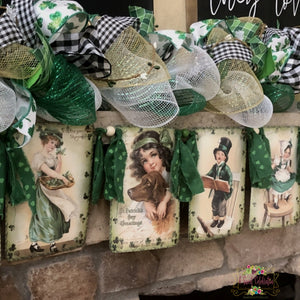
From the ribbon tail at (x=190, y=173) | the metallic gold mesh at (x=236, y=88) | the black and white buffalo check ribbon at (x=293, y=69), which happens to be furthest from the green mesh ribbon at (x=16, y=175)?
the black and white buffalo check ribbon at (x=293, y=69)

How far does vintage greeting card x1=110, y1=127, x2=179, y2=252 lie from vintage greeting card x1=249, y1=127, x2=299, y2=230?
0.26 m

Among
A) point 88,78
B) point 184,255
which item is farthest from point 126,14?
point 184,255

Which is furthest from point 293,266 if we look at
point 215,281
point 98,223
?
point 98,223

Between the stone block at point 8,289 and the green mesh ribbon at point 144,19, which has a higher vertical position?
the green mesh ribbon at point 144,19

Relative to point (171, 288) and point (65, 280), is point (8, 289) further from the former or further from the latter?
point (171, 288)

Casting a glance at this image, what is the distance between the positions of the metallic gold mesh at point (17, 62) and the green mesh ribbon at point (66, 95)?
26 mm

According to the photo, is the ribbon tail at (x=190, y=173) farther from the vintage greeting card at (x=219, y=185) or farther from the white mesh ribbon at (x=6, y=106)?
the white mesh ribbon at (x=6, y=106)

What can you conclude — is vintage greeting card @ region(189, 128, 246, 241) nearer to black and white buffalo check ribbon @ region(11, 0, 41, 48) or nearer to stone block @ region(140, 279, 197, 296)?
stone block @ region(140, 279, 197, 296)

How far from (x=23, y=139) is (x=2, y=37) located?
7.0 inches

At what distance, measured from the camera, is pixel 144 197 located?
0.90m

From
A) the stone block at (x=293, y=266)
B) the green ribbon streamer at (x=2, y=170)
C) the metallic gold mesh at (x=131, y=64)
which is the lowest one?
the stone block at (x=293, y=266)

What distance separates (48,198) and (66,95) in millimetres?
205

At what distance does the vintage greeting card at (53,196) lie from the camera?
0.78 meters

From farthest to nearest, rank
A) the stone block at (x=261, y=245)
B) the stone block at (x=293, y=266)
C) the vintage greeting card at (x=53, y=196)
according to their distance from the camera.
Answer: the stone block at (x=293, y=266), the stone block at (x=261, y=245), the vintage greeting card at (x=53, y=196)
